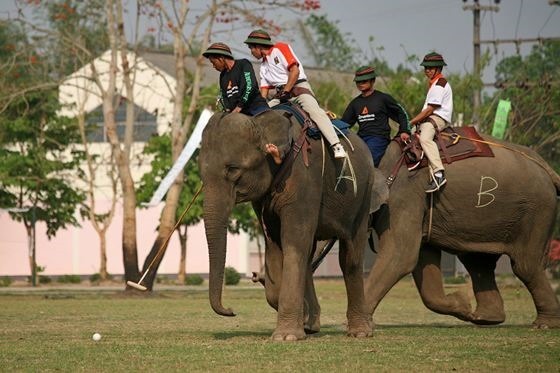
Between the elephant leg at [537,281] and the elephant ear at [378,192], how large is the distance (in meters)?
2.48

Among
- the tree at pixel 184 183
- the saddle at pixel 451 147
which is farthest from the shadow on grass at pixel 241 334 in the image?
the tree at pixel 184 183

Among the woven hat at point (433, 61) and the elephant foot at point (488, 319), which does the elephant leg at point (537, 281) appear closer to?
the elephant foot at point (488, 319)

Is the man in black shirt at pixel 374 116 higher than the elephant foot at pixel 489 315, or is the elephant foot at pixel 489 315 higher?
the man in black shirt at pixel 374 116

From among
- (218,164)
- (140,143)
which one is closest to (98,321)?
(218,164)

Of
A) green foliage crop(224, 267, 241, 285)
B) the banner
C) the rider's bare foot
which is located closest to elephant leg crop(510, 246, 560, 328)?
the rider's bare foot

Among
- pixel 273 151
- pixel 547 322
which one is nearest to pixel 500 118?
pixel 547 322

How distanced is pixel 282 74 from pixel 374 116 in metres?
2.34

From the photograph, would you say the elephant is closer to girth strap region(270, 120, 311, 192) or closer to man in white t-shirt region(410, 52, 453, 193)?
man in white t-shirt region(410, 52, 453, 193)

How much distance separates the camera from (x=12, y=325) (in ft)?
61.9

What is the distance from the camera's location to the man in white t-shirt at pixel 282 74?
15414 millimetres

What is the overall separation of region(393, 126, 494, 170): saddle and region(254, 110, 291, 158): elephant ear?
3.58 metres

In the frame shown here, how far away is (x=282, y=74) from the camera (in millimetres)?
15812

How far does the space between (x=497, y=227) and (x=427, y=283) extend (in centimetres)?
130

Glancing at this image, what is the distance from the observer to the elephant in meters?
17.5
